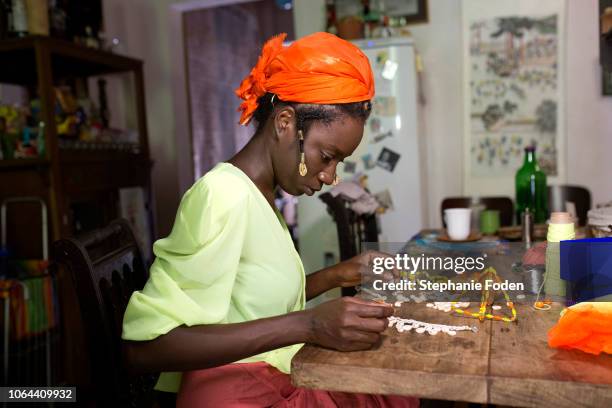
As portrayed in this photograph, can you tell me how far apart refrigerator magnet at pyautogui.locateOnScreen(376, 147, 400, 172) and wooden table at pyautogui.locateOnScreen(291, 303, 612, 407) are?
7.51ft

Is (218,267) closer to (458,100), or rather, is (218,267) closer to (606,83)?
(458,100)

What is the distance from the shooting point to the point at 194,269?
0.91 m

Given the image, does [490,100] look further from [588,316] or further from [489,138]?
[588,316]

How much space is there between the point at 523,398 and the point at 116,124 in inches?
153

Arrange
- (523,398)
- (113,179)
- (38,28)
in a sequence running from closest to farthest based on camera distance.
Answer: (523,398)
(38,28)
(113,179)

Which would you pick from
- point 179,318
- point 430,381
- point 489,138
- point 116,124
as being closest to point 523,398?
point 430,381

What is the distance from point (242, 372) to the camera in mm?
1005

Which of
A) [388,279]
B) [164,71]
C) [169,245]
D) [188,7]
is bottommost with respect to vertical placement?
[388,279]

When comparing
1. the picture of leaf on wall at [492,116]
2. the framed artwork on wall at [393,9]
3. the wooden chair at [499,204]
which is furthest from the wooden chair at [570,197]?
the framed artwork on wall at [393,9]

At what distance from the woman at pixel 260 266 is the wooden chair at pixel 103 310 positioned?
0.09m

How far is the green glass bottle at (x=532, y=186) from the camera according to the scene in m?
2.25

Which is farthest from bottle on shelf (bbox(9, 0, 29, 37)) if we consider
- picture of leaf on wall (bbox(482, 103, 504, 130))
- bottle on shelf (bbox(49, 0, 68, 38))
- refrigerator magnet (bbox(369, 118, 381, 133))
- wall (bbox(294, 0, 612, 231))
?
picture of leaf on wall (bbox(482, 103, 504, 130))

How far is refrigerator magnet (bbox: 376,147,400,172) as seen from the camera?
319 centimetres

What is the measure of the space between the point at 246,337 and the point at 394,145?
2.45m
